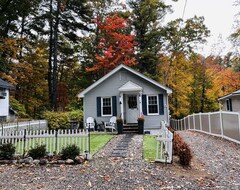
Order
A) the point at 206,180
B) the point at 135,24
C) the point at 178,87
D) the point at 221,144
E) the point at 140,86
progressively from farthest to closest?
the point at 135,24
the point at 178,87
the point at 140,86
the point at 221,144
the point at 206,180

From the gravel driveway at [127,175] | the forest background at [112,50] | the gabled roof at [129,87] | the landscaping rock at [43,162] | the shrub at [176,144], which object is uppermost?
the forest background at [112,50]

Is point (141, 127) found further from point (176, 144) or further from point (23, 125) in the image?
point (23, 125)

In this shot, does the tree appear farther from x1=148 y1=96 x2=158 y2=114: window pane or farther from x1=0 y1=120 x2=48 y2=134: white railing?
x1=0 y1=120 x2=48 y2=134: white railing

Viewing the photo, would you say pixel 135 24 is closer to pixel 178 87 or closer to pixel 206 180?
pixel 178 87

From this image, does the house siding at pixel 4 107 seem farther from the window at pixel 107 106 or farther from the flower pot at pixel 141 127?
the flower pot at pixel 141 127

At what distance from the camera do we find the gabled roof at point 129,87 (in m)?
15.5

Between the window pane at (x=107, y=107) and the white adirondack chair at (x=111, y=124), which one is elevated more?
the window pane at (x=107, y=107)

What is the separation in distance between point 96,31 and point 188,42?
10954mm

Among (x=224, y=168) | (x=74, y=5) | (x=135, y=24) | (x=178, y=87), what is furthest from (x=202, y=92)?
(x=224, y=168)

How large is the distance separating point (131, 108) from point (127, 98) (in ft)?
2.63

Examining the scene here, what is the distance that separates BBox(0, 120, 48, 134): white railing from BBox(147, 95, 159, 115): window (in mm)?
7570

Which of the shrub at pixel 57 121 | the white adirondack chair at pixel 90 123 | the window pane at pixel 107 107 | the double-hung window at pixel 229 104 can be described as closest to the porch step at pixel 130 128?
the window pane at pixel 107 107

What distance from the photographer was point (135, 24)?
26812 mm

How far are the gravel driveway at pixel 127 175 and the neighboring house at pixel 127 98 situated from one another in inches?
329
